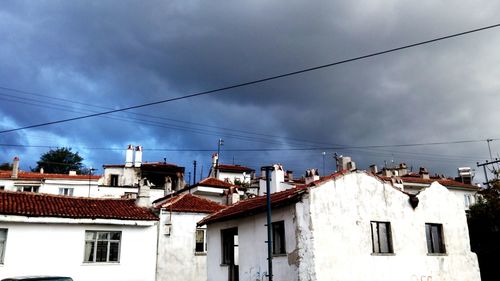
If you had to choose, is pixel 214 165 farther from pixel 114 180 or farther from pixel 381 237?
pixel 381 237

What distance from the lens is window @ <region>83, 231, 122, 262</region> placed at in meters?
22.4

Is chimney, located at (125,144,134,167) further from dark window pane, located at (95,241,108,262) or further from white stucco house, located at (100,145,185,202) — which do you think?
dark window pane, located at (95,241,108,262)

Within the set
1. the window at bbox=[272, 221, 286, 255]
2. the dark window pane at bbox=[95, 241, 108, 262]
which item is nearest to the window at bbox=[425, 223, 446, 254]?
the window at bbox=[272, 221, 286, 255]

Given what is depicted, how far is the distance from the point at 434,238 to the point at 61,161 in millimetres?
76864

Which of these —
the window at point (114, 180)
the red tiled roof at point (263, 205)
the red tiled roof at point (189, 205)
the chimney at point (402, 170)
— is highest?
the chimney at point (402, 170)

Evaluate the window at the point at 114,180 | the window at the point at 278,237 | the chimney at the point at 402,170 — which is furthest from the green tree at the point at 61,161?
the window at the point at 278,237

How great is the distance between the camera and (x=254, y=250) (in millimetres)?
18375

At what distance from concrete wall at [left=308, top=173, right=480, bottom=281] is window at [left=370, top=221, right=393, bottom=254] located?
20cm

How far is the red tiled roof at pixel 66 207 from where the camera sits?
21150 millimetres

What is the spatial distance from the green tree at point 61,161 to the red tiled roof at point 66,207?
58104 millimetres

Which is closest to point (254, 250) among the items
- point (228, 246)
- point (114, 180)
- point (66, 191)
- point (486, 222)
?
point (228, 246)

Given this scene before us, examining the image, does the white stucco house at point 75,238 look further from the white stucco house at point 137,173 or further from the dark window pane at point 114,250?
the white stucco house at point 137,173

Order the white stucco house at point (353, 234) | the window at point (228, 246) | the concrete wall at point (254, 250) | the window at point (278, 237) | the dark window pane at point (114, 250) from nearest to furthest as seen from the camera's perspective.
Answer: the white stucco house at point (353, 234) < the concrete wall at point (254, 250) < the window at point (278, 237) < the window at point (228, 246) < the dark window pane at point (114, 250)

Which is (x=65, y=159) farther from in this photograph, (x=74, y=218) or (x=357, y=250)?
(x=357, y=250)
